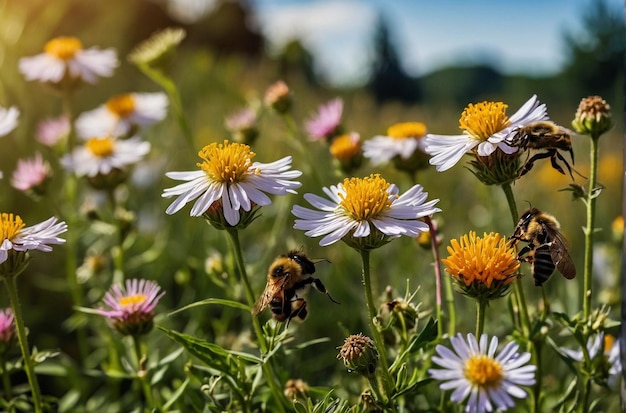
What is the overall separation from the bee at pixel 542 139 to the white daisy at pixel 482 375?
10.7 inches

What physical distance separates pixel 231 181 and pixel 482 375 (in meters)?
0.44

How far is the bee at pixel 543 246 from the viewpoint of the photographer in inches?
37.9

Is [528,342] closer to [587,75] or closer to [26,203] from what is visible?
[26,203]

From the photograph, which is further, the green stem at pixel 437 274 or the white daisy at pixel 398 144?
the white daisy at pixel 398 144

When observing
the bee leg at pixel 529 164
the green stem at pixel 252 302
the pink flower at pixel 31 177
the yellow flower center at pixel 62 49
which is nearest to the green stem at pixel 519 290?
the bee leg at pixel 529 164

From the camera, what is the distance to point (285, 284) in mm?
1028

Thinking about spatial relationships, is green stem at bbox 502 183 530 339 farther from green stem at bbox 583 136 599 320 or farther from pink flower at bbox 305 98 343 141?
pink flower at bbox 305 98 343 141

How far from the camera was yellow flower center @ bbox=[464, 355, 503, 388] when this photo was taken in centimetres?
81

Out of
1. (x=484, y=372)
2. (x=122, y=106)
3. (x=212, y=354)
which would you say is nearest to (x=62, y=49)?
(x=122, y=106)

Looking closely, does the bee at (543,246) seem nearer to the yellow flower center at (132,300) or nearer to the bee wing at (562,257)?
the bee wing at (562,257)

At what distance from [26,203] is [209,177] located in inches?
79.6

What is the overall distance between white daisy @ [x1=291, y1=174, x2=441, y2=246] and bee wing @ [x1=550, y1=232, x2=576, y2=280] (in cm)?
16

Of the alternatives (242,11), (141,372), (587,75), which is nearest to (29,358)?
(141,372)

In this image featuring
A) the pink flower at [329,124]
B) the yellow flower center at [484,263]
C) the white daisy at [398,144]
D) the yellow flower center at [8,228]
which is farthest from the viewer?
the pink flower at [329,124]
